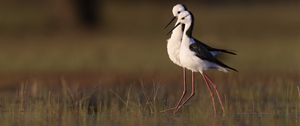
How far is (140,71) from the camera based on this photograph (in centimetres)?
1602

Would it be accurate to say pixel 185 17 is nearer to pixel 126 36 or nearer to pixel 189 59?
pixel 189 59

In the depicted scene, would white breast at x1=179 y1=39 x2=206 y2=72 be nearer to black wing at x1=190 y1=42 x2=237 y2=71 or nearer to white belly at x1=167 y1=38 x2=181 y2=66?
black wing at x1=190 y1=42 x2=237 y2=71

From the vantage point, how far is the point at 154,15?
2912 centimetres

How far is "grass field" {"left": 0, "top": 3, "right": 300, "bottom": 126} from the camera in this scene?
978 centimetres

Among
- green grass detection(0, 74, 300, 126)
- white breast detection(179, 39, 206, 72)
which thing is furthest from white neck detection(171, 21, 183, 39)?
green grass detection(0, 74, 300, 126)

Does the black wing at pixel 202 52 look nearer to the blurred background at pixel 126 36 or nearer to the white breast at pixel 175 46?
the white breast at pixel 175 46

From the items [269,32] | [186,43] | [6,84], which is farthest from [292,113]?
[269,32]

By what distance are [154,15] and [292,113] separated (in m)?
19.4

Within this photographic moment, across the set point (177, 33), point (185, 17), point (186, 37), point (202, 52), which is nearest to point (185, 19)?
point (185, 17)

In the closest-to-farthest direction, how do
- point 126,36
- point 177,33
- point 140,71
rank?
point 177,33 → point 140,71 → point 126,36

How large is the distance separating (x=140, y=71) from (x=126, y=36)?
25.1 ft

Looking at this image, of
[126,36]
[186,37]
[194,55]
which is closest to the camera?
[194,55]

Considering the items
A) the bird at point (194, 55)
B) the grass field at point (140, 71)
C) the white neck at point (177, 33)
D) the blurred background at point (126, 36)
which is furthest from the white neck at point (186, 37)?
the blurred background at point (126, 36)

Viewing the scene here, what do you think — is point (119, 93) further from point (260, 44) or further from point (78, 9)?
point (78, 9)
